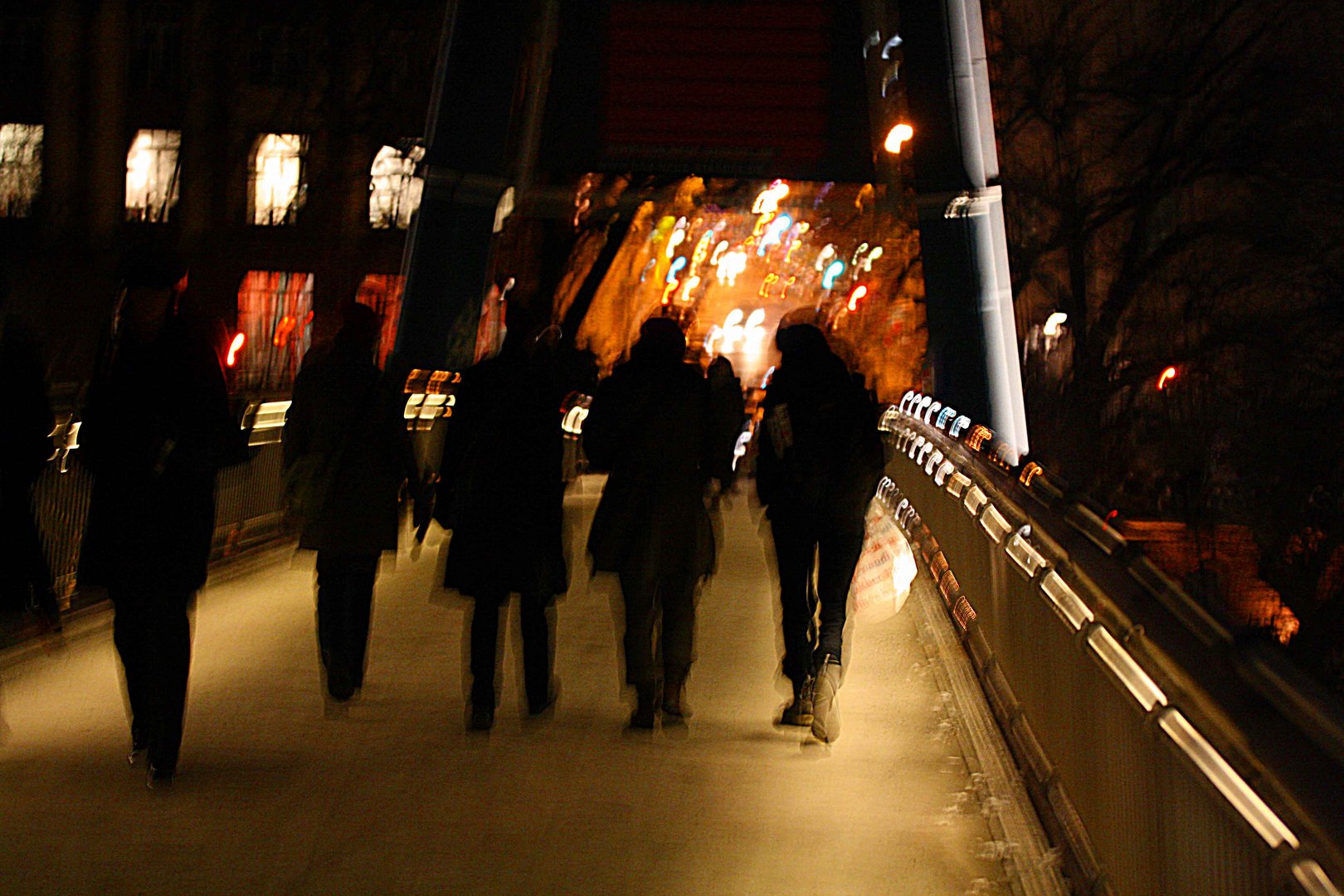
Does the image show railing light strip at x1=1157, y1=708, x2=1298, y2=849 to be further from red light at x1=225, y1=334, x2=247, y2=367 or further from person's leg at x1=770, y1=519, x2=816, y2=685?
red light at x1=225, y1=334, x2=247, y2=367

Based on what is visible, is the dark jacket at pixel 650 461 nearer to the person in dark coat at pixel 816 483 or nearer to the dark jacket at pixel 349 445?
the person in dark coat at pixel 816 483

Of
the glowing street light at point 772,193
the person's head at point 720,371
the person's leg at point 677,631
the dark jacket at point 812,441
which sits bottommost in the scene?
the person's leg at point 677,631

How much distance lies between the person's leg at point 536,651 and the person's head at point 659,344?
3.71 feet

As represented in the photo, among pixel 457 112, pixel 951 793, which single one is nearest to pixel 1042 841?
pixel 951 793

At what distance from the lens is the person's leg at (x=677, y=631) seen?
6938 millimetres

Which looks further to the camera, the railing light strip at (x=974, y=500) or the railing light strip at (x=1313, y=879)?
the railing light strip at (x=974, y=500)

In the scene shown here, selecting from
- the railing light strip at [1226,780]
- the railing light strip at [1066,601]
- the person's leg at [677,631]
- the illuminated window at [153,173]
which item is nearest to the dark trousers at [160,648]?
the person's leg at [677,631]

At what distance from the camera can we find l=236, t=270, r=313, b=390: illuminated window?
4519 cm

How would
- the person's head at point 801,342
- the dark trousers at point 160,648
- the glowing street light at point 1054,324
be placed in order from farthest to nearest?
the glowing street light at point 1054,324 < the person's head at point 801,342 < the dark trousers at point 160,648

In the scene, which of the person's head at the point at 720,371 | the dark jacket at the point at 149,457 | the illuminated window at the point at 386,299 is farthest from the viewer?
the illuminated window at the point at 386,299

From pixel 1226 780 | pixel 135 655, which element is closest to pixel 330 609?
pixel 135 655

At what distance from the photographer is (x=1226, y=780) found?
9.82 ft

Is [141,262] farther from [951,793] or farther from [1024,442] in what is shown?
[1024,442]

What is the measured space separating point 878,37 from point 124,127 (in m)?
35.6
